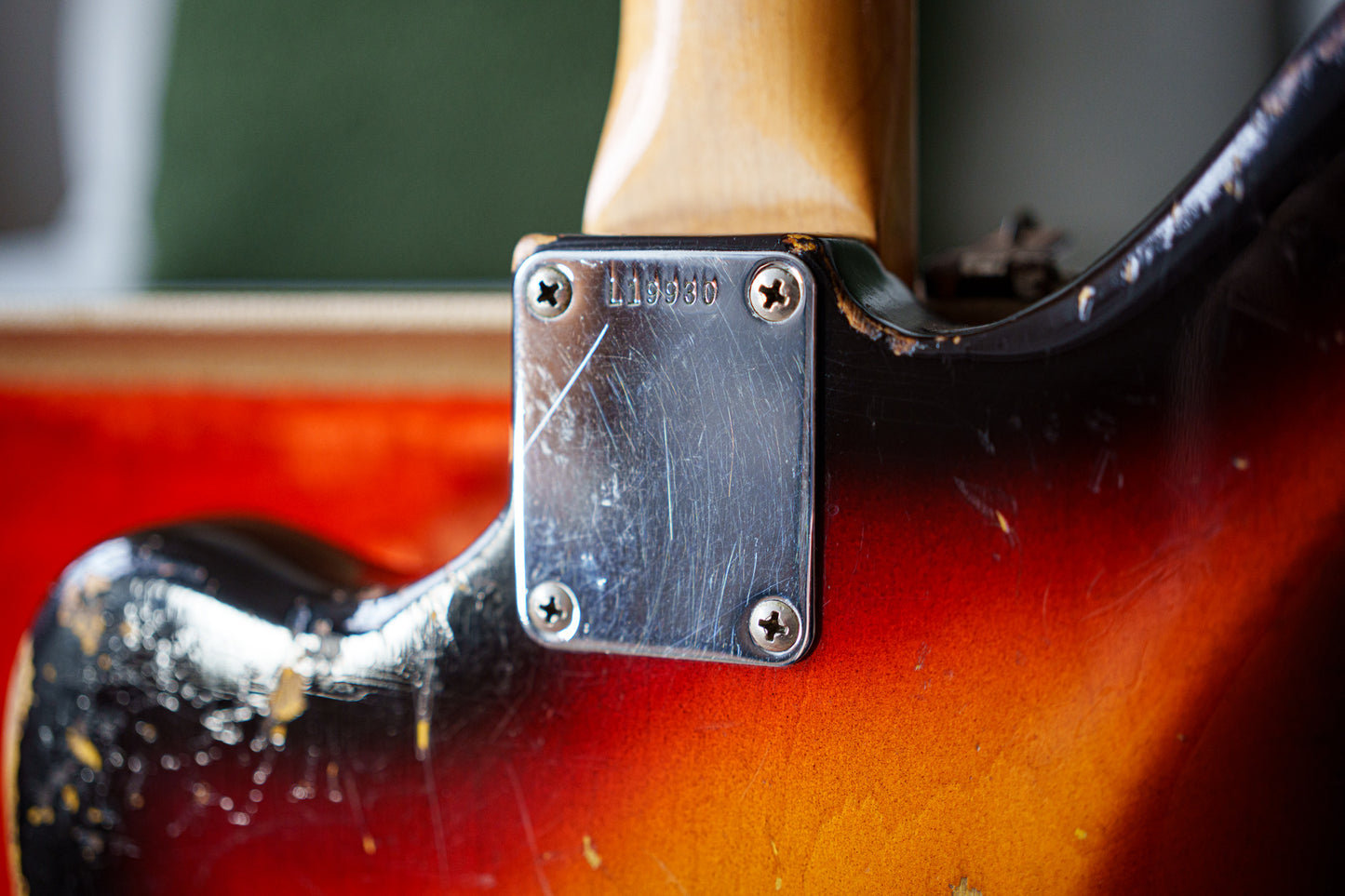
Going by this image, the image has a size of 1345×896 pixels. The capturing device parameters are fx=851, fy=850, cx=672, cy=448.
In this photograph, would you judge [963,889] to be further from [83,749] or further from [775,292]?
[83,749]

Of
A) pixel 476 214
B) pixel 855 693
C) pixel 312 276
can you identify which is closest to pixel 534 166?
pixel 476 214

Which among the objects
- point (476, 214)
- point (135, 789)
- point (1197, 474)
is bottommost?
point (135, 789)

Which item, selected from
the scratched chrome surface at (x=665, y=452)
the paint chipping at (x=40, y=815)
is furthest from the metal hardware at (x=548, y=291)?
the paint chipping at (x=40, y=815)

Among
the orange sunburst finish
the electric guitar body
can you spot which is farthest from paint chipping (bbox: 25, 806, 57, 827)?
the orange sunburst finish

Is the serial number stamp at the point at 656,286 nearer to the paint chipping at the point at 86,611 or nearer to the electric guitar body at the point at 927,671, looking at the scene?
the electric guitar body at the point at 927,671

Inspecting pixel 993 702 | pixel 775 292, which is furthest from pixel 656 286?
pixel 993 702

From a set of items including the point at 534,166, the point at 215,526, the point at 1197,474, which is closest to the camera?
the point at 1197,474

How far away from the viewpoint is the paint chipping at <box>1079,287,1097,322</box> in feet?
0.63

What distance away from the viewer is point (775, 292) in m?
0.21

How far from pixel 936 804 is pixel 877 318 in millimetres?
120

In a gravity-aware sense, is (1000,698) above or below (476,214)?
below

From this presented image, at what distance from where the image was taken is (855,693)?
214 mm

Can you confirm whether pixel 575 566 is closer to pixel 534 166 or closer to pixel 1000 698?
pixel 1000 698

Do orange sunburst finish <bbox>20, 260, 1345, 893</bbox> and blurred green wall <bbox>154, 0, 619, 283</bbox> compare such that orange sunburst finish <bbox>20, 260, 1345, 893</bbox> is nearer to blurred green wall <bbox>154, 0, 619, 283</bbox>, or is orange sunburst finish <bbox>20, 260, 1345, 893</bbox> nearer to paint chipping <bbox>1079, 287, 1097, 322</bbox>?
paint chipping <bbox>1079, 287, 1097, 322</bbox>
